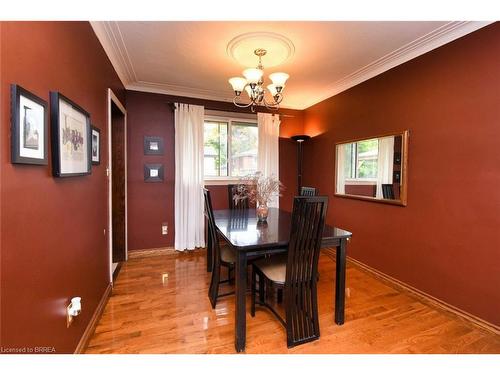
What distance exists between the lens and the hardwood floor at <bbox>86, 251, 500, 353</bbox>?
66.6 inches

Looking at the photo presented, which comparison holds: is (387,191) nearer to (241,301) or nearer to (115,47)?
(241,301)

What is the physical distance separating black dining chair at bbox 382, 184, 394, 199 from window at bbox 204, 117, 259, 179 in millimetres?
2034

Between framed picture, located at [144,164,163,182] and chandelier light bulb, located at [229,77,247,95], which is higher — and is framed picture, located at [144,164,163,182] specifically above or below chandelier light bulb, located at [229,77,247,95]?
below

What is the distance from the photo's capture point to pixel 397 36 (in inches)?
85.5

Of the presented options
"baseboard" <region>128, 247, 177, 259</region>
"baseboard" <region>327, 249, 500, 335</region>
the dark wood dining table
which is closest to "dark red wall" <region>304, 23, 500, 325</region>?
"baseboard" <region>327, 249, 500, 335</region>

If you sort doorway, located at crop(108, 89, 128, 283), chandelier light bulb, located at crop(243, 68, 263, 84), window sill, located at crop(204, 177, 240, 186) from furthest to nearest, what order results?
window sill, located at crop(204, 177, 240, 186), doorway, located at crop(108, 89, 128, 283), chandelier light bulb, located at crop(243, 68, 263, 84)

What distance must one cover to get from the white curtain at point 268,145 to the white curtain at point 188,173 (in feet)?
3.30

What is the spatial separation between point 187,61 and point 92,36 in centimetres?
98

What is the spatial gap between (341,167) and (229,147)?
1.81m

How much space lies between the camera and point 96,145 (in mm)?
2025

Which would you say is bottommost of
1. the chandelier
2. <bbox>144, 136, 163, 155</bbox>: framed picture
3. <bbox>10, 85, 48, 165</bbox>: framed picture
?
<bbox>10, 85, 48, 165</bbox>: framed picture

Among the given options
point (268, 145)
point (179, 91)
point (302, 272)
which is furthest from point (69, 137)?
point (268, 145)

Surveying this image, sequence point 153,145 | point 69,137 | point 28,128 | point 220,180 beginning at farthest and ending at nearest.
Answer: point 220,180
point 153,145
point 69,137
point 28,128

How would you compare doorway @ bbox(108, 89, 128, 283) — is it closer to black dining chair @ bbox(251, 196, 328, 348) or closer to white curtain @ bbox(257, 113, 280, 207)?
white curtain @ bbox(257, 113, 280, 207)
